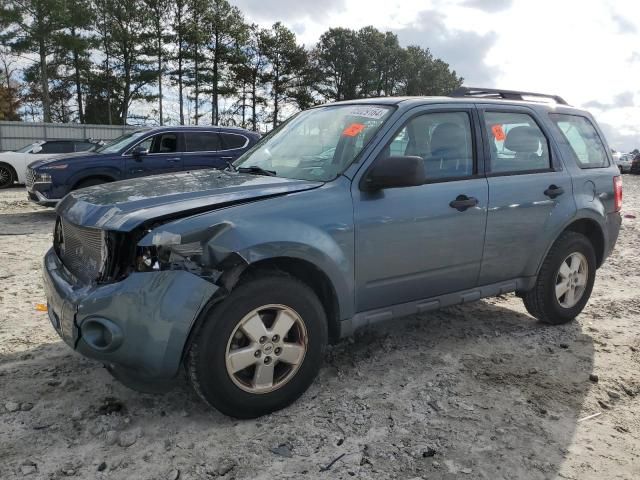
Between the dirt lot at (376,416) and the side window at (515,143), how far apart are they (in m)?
1.41

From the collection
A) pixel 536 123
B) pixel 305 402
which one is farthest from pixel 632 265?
pixel 305 402

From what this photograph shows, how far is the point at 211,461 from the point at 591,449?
200 cm

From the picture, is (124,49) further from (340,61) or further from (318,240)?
(318,240)

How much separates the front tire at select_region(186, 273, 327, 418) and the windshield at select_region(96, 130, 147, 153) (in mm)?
8157

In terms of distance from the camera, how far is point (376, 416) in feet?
10.4

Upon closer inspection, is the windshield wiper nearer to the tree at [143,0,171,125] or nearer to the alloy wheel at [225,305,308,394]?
the alloy wheel at [225,305,308,394]

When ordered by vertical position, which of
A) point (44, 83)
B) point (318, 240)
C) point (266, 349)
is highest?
point (44, 83)

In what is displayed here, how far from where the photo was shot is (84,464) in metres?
2.65

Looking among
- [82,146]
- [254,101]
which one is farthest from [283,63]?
[82,146]

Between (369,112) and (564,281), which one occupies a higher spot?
(369,112)

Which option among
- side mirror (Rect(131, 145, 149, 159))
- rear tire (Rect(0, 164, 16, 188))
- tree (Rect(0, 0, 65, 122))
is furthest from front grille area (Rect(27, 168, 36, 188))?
tree (Rect(0, 0, 65, 122))

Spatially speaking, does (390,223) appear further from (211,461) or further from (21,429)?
(21,429)

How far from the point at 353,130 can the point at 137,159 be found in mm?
7408

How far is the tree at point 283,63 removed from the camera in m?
44.3
